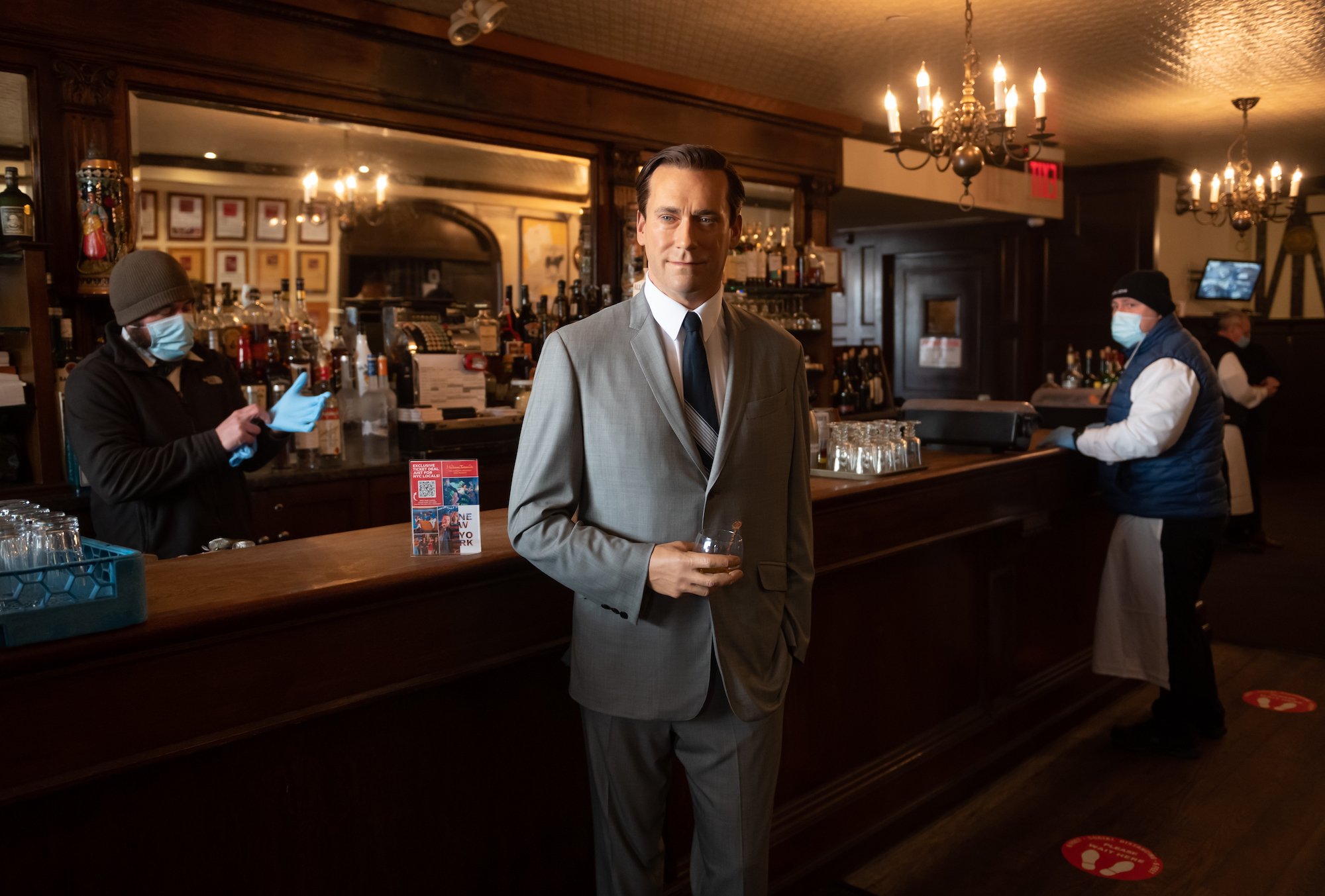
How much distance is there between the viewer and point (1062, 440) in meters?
3.98

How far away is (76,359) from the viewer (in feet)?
12.8

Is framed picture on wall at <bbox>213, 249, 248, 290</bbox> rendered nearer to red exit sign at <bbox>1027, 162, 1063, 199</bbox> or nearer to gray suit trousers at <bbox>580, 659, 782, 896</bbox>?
red exit sign at <bbox>1027, 162, 1063, 199</bbox>

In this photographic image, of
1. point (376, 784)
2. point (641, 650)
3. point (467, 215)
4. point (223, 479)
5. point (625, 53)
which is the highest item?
point (625, 53)

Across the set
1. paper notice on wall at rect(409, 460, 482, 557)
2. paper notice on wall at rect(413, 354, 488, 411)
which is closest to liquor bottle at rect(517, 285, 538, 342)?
paper notice on wall at rect(413, 354, 488, 411)

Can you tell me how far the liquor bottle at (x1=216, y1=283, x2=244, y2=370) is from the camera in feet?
14.4

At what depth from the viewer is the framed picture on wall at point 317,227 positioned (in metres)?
6.83

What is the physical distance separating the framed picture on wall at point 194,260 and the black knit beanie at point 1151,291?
5.54 metres

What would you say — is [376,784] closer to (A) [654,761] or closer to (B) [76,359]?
(A) [654,761]

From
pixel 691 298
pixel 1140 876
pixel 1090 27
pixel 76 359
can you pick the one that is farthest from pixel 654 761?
pixel 1090 27

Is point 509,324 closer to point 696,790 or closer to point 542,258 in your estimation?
point 542,258

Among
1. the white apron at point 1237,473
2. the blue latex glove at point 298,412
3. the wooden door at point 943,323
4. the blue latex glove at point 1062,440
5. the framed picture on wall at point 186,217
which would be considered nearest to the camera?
the blue latex glove at point 298,412

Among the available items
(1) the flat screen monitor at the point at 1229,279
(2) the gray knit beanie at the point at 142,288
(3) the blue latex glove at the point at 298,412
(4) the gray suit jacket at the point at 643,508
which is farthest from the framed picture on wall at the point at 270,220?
(1) the flat screen monitor at the point at 1229,279

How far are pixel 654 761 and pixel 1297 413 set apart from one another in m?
12.0

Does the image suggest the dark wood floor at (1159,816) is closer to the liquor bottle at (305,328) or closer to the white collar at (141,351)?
the white collar at (141,351)
